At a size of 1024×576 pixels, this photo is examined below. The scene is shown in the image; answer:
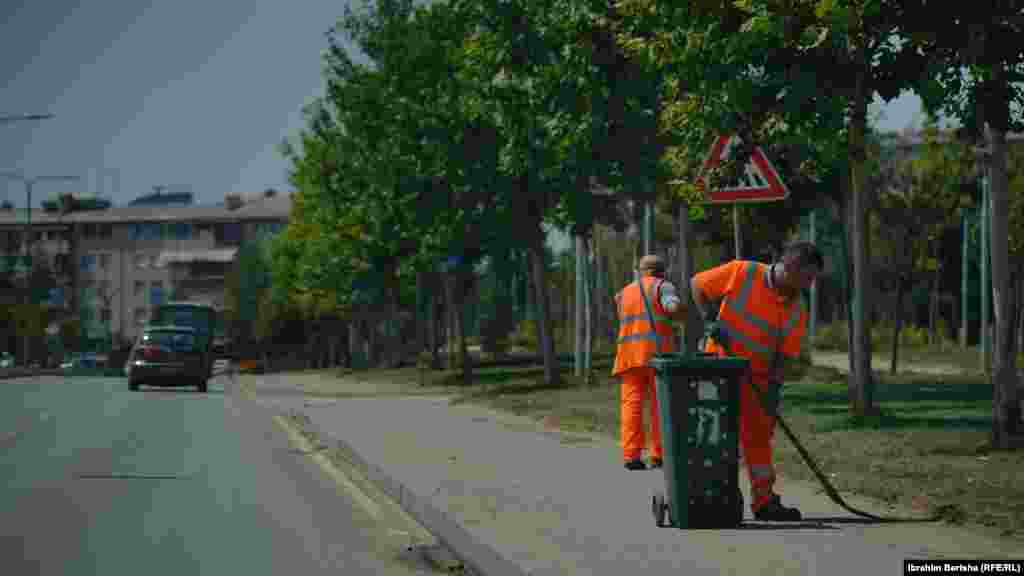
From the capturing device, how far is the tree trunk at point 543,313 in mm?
36188

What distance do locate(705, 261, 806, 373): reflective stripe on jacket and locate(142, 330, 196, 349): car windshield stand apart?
3439 cm

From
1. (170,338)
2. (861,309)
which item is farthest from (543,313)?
(861,309)

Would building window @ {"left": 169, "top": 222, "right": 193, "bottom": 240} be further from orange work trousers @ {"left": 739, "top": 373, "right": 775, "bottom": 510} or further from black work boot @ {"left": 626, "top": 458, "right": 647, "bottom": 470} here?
orange work trousers @ {"left": 739, "top": 373, "right": 775, "bottom": 510}

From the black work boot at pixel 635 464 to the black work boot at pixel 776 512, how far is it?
11.3 ft

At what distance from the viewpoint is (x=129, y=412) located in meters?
29.6

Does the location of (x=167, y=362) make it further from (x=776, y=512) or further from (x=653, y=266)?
(x=776, y=512)

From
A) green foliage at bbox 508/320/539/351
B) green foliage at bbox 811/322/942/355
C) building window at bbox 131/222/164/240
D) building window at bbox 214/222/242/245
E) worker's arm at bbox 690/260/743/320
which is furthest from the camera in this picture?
building window at bbox 214/222/242/245

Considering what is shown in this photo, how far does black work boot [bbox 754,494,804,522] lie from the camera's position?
11172mm

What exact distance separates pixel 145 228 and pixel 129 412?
14603 cm

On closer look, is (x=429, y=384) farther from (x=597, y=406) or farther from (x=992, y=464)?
(x=992, y=464)

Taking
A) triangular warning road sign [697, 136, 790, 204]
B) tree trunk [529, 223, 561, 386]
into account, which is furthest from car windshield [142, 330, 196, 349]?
triangular warning road sign [697, 136, 790, 204]

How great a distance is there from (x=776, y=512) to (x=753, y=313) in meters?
1.27

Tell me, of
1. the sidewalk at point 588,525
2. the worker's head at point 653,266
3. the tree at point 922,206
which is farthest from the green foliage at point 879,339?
the worker's head at point 653,266

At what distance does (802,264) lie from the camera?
11.0 m
